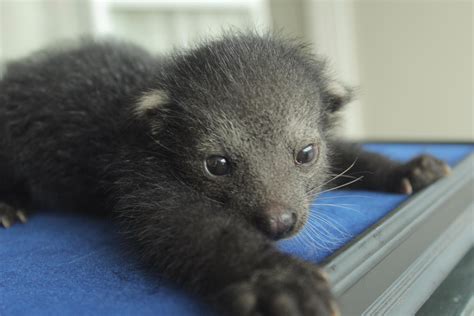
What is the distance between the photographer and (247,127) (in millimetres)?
1729

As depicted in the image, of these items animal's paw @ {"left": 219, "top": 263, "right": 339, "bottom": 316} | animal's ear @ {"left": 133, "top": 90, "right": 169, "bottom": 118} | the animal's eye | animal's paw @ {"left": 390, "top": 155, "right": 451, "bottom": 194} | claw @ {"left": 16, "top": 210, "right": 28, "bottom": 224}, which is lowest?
claw @ {"left": 16, "top": 210, "right": 28, "bottom": 224}

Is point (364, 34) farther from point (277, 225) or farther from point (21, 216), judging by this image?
point (277, 225)

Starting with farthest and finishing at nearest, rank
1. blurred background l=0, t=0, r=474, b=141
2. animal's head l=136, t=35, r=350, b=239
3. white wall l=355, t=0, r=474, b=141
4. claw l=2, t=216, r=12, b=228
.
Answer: white wall l=355, t=0, r=474, b=141 → blurred background l=0, t=0, r=474, b=141 → claw l=2, t=216, r=12, b=228 → animal's head l=136, t=35, r=350, b=239

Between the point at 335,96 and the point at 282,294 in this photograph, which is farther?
the point at 335,96

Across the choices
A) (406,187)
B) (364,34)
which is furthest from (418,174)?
(364,34)

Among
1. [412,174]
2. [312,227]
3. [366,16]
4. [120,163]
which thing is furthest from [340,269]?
[366,16]

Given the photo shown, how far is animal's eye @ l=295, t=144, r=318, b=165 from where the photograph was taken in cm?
187

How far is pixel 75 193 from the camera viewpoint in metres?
2.54

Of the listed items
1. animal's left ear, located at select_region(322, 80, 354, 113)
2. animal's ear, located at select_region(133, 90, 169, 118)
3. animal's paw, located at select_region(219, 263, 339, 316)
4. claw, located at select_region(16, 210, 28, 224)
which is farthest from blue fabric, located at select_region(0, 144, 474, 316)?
animal's ear, located at select_region(133, 90, 169, 118)

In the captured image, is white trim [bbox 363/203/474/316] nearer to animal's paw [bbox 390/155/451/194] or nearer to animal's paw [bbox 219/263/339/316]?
animal's paw [bbox 390/155/451/194]

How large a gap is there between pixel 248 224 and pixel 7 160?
5.68ft

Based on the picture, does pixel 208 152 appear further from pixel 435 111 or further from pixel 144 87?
pixel 435 111

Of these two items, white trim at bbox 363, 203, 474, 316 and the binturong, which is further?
white trim at bbox 363, 203, 474, 316

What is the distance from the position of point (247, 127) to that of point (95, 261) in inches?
31.4
